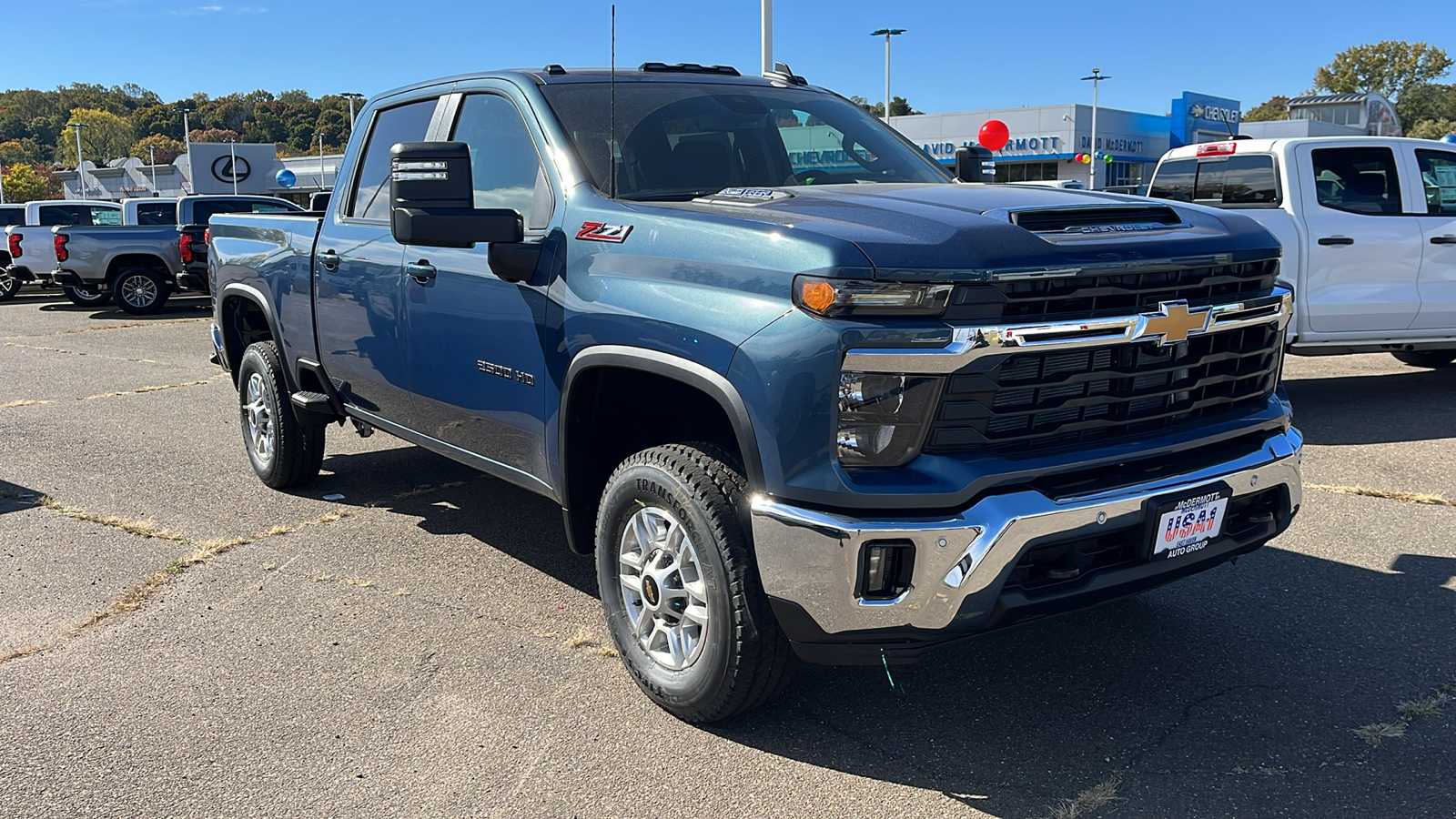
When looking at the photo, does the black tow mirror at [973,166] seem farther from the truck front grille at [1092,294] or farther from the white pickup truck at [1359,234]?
the white pickup truck at [1359,234]

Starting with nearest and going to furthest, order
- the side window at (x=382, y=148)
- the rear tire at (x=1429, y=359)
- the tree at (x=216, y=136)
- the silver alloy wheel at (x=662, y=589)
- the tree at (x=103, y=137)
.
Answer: the silver alloy wheel at (x=662, y=589) < the side window at (x=382, y=148) < the rear tire at (x=1429, y=359) < the tree at (x=216, y=136) < the tree at (x=103, y=137)

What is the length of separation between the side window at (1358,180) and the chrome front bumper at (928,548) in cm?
608

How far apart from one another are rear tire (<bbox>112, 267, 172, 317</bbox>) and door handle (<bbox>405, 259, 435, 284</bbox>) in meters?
15.6

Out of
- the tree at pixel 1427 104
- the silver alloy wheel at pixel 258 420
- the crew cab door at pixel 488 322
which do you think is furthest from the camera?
the tree at pixel 1427 104

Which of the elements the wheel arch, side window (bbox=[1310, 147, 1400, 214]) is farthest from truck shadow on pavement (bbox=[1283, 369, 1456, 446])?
the wheel arch

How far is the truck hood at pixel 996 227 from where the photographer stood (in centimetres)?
283

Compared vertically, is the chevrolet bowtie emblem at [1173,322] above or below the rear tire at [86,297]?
above

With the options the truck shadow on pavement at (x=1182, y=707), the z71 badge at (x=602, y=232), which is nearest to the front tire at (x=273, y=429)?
the truck shadow on pavement at (x=1182, y=707)

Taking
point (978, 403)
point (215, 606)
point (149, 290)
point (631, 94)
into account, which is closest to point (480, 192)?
point (631, 94)

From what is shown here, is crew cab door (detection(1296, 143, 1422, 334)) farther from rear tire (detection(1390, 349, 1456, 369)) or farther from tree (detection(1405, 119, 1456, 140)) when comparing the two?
tree (detection(1405, 119, 1456, 140))

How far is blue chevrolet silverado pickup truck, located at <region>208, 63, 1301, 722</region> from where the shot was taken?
110 inches

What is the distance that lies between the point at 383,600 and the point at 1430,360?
893 cm

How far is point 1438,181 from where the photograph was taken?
26.8 feet

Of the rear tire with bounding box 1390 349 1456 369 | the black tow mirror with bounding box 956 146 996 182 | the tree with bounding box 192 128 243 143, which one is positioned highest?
the tree with bounding box 192 128 243 143
